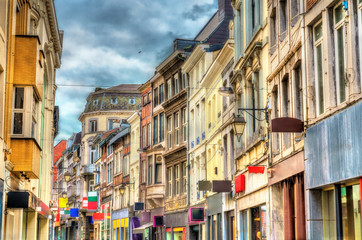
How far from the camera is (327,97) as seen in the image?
572 inches

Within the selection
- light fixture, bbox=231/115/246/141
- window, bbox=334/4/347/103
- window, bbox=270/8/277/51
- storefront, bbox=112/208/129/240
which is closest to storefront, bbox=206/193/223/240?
light fixture, bbox=231/115/246/141

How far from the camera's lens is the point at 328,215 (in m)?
15.4

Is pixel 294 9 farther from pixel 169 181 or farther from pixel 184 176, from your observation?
pixel 169 181

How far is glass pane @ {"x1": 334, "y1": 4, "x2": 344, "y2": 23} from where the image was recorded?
45.9ft

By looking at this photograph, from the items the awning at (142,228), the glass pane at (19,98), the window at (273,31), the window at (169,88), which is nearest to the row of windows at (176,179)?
the awning at (142,228)

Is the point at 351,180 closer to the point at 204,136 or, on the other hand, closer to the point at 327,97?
the point at 327,97

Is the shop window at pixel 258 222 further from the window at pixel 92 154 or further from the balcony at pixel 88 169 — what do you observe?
the window at pixel 92 154

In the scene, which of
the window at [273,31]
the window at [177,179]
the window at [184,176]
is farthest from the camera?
the window at [177,179]

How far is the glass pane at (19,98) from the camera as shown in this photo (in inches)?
805

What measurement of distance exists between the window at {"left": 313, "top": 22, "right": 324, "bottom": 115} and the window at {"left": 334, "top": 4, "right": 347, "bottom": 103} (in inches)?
46.5

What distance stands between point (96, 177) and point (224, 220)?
155 ft

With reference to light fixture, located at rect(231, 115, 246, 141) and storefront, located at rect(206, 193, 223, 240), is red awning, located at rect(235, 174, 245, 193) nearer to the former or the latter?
light fixture, located at rect(231, 115, 246, 141)

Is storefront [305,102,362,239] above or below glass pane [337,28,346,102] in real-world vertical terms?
below

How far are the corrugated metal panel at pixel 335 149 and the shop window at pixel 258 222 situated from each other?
6.35 m
